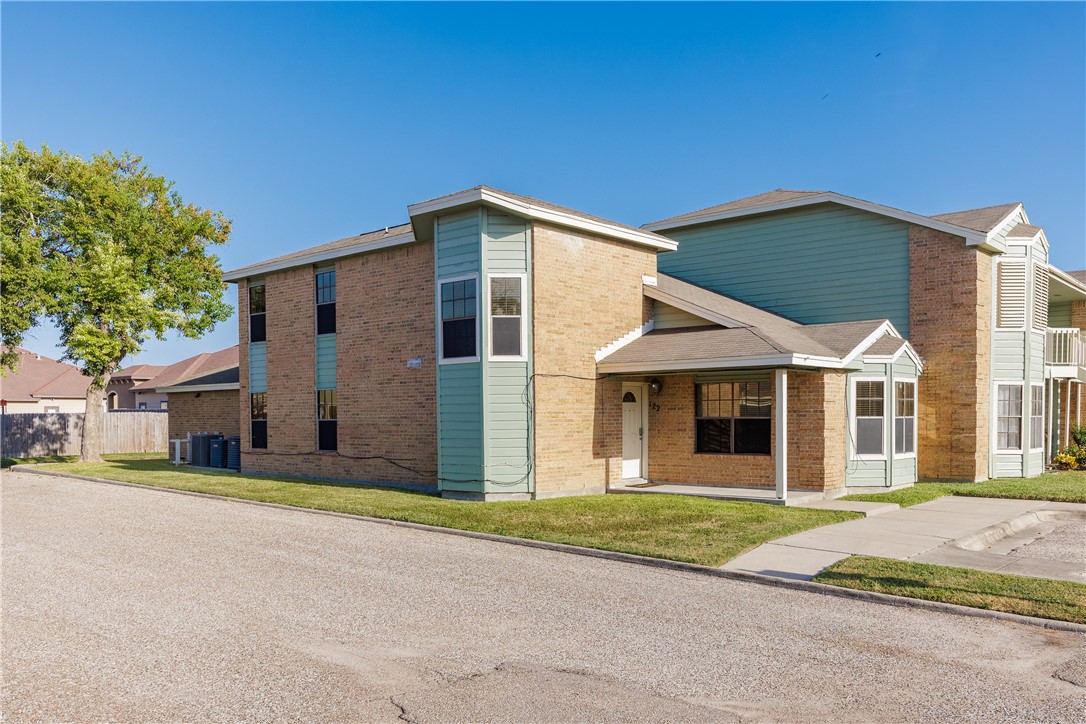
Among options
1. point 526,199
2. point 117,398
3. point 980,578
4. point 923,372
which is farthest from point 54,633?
point 117,398

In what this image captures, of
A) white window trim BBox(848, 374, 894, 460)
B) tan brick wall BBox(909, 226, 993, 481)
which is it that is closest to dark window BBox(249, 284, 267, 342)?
white window trim BBox(848, 374, 894, 460)

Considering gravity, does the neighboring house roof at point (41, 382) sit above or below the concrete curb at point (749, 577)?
above

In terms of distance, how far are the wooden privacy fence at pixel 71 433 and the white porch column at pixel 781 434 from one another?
2796cm

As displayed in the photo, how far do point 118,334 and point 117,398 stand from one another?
84.4ft

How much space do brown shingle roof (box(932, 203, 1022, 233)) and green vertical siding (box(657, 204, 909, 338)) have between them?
4.84 ft

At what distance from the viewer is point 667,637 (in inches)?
265

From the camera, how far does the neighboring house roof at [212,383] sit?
24.8 m

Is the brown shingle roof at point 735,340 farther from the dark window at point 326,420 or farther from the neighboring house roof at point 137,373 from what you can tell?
the neighboring house roof at point 137,373

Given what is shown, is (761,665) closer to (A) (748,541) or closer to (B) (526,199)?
(A) (748,541)

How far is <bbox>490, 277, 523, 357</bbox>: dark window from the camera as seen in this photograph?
15.4m

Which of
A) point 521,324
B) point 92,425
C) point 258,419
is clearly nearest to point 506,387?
point 521,324

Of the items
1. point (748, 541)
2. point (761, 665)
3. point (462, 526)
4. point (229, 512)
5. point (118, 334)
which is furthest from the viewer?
point (118, 334)

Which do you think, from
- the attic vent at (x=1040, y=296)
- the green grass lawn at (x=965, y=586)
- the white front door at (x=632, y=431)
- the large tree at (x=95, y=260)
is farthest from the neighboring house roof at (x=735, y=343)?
the large tree at (x=95, y=260)

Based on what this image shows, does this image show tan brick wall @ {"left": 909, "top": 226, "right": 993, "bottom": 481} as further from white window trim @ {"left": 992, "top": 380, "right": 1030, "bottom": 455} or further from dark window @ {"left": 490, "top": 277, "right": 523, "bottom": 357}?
dark window @ {"left": 490, "top": 277, "right": 523, "bottom": 357}
